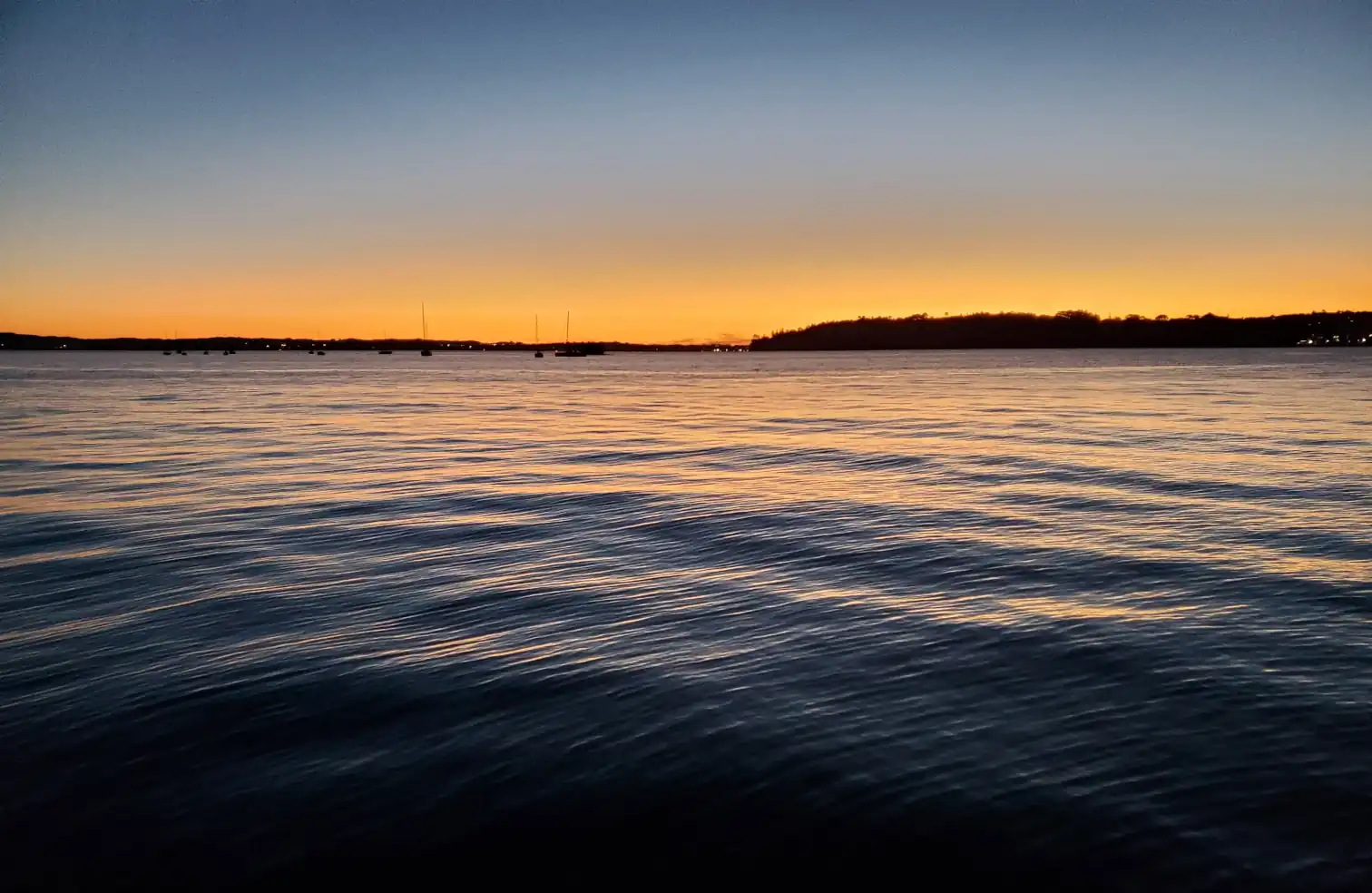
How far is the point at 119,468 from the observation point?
30.4 metres

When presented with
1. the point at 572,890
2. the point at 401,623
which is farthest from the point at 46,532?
the point at 572,890

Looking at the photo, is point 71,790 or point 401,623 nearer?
point 71,790

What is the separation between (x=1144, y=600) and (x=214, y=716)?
40.9 feet

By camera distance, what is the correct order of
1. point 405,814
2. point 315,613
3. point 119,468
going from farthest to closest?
point 119,468 → point 315,613 → point 405,814

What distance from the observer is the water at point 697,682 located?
265 inches

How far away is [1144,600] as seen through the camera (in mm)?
13055

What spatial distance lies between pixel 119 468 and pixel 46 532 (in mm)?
12472

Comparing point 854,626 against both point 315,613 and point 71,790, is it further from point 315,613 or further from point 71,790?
point 71,790

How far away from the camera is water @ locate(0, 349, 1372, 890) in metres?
6.73

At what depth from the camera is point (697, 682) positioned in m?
9.87

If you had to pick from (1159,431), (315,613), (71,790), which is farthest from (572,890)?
(1159,431)

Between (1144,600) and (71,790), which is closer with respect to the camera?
(71,790)

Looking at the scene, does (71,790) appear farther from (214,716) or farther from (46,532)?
(46,532)

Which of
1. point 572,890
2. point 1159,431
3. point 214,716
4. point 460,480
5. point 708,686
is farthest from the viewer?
point 1159,431
